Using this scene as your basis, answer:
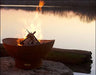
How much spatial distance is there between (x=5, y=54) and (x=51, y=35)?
11.6ft

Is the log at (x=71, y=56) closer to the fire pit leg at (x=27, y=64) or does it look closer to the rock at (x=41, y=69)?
the rock at (x=41, y=69)

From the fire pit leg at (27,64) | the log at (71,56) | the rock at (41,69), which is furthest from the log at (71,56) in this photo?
the fire pit leg at (27,64)

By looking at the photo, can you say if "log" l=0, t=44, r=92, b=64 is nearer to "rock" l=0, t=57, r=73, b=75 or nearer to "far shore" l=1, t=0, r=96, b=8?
"rock" l=0, t=57, r=73, b=75

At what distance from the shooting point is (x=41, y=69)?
154 inches

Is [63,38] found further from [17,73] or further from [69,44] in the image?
[17,73]

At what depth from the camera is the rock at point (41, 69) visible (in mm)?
3732

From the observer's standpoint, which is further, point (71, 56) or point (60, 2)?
point (60, 2)

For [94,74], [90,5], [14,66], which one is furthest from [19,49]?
[90,5]

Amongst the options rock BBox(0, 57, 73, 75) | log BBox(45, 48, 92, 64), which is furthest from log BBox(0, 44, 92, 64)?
rock BBox(0, 57, 73, 75)

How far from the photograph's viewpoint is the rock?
147 inches

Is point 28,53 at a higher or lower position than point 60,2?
lower

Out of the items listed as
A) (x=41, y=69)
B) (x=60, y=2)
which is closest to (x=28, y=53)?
(x=41, y=69)

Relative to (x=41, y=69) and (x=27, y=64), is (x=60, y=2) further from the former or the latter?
(x=27, y=64)

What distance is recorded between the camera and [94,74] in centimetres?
432
